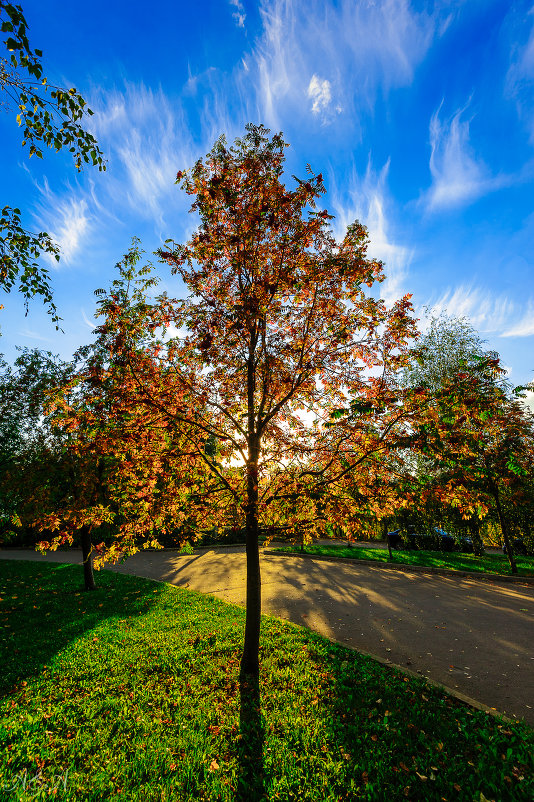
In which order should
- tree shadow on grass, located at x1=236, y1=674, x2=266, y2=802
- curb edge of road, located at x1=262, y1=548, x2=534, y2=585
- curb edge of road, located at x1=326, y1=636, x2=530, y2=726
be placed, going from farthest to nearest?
1. curb edge of road, located at x1=262, y1=548, x2=534, y2=585
2. curb edge of road, located at x1=326, y1=636, x2=530, y2=726
3. tree shadow on grass, located at x1=236, y1=674, x2=266, y2=802

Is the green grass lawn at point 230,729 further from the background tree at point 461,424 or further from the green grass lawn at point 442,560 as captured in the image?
the green grass lawn at point 442,560

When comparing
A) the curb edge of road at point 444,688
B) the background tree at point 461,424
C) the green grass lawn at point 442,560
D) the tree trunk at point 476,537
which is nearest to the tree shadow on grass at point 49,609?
the curb edge of road at point 444,688

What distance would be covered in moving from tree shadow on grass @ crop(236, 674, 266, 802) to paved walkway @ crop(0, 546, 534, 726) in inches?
119

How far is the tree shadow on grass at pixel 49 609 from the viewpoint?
659 cm

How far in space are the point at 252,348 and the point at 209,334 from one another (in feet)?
2.72

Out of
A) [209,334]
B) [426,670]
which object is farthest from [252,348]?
[426,670]

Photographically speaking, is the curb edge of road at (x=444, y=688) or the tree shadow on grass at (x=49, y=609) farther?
the tree shadow on grass at (x=49, y=609)

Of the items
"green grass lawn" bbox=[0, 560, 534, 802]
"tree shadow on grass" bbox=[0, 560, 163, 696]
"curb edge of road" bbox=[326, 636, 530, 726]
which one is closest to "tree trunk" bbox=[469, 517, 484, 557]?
"curb edge of road" bbox=[326, 636, 530, 726]

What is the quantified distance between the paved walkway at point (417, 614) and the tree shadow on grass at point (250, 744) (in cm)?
302

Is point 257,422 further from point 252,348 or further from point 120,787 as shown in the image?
point 120,787

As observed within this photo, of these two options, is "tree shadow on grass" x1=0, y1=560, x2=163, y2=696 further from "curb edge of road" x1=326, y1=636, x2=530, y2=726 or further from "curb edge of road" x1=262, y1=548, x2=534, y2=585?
"curb edge of road" x1=262, y1=548, x2=534, y2=585

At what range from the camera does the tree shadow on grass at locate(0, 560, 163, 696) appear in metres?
6.59

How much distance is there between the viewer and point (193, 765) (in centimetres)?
369

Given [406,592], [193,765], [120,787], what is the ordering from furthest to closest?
[406,592] < [193,765] < [120,787]
